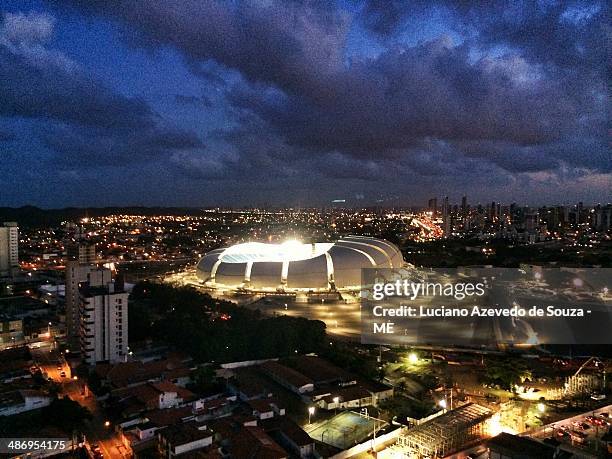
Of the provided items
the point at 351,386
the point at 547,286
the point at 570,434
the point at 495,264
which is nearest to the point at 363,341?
the point at 351,386

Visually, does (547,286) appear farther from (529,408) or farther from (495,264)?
(529,408)

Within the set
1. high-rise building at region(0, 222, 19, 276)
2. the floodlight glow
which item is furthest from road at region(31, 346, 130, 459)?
high-rise building at region(0, 222, 19, 276)

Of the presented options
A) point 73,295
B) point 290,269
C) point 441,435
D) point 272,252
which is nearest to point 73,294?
point 73,295

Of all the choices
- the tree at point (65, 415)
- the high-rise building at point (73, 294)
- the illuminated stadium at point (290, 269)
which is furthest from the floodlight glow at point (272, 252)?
the tree at point (65, 415)

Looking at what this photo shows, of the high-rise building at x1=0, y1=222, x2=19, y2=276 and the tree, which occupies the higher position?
the high-rise building at x1=0, y1=222, x2=19, y2=276

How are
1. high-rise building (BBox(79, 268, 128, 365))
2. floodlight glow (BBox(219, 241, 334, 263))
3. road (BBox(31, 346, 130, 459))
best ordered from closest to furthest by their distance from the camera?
road (BBox(31, 346, 130, 459))
high-rise building (BBox(79, 268, 128, 365))
floodlight glow (BBox(219, 241, 334, 263))

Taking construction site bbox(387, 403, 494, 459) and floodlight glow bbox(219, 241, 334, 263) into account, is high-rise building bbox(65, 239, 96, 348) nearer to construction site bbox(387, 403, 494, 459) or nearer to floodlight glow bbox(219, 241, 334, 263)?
floodlight glow bbox(219, 241, 334, 263)
